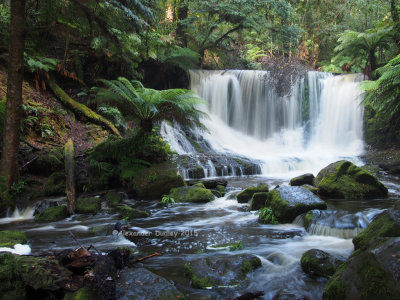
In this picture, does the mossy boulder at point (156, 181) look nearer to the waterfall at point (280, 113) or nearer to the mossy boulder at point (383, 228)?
the mossy boulder at point (383, 228)

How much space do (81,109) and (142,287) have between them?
856 centimetres

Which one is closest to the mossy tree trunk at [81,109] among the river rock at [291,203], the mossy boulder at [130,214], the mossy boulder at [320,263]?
the mossy boulder at [130,214]

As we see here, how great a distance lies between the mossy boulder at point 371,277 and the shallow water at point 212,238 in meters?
0.56

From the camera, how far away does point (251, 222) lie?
16.8 ft

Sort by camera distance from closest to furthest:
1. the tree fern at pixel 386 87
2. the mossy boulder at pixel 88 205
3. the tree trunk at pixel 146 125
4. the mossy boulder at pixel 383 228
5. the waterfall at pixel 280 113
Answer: the mossy boulder at pixel 383 228 → the mossy boulder at pixel 88 205 → the tree trunk at pixel 146 125 → the tree fern at pixel 386 87 → the waterfall at pixel 280 113

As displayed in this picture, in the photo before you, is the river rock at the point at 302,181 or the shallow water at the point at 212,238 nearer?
the shallow water at the point at 212,238

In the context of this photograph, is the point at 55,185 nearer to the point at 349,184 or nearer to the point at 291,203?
the point at 291,203

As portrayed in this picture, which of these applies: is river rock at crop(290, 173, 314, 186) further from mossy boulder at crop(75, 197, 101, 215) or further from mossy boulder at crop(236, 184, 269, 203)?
mossy boulder at crop(75, 197, 101, 215)

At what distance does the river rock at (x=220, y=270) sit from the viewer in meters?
2.90

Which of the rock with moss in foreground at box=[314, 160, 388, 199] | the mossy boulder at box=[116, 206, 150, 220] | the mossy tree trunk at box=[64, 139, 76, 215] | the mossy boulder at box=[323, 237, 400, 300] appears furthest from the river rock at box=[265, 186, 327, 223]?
the mossy tree trunk at box=[64, 139, 76, 215]

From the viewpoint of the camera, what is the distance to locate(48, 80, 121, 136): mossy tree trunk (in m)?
9.89

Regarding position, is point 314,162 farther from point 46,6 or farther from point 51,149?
point 46,6

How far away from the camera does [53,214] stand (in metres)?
5.40

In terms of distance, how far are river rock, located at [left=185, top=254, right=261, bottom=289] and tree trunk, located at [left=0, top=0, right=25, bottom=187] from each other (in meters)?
4.24
